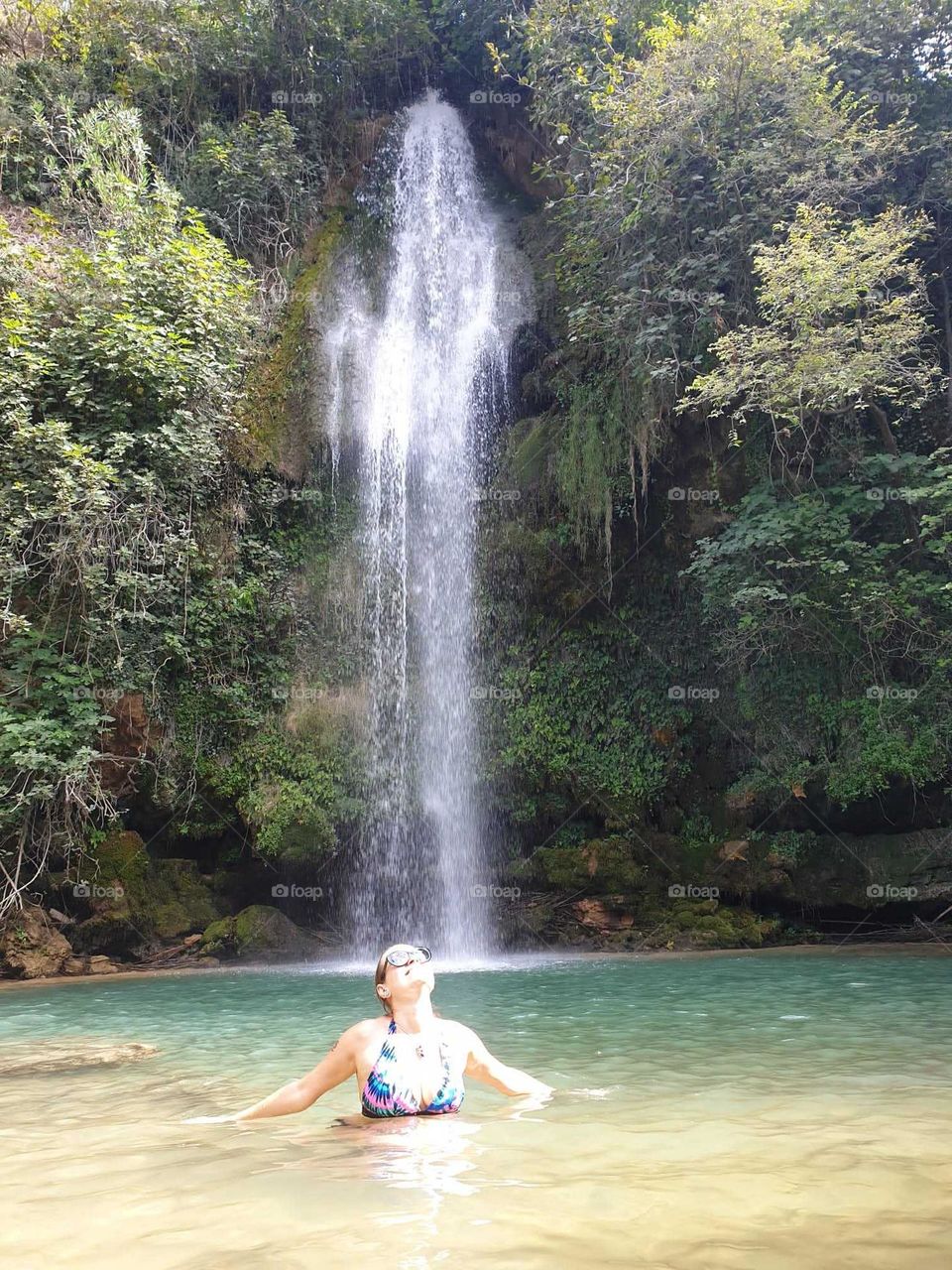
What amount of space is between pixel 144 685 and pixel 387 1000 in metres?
9.01

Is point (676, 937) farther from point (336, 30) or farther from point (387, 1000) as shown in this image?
point (336, 30)

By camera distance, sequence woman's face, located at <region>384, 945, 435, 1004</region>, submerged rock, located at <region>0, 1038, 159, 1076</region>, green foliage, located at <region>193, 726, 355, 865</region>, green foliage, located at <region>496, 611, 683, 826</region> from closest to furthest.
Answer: woman's face, located at <region>384, 945, 435, 1004</region> < submerged rock, located at <region>0, 1038, 159, 1076</region> < green foliage, located at <region>193, 726, 355, 865</region> < green foliage, located at <region>496, 611, 683, 826</region>

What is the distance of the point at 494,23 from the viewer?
657 inches

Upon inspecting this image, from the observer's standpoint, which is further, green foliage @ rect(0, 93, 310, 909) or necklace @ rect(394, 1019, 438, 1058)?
green foliage @ rect(0, 93, 310, 909)

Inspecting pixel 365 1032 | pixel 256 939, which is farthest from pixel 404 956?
pixel 256 939

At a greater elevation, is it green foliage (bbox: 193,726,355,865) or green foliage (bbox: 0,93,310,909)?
green foliage (bbox: 0,93,310,909)

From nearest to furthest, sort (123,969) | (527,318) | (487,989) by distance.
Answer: (487,989), (123,969), (527,318)

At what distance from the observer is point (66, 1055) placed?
Answer: 5.88 metres

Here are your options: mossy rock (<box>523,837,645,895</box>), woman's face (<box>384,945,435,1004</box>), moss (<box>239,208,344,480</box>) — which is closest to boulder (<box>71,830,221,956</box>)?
mossy rock (<box>523,837,645,895</box>)

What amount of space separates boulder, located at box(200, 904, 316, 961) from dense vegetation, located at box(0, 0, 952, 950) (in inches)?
31.0

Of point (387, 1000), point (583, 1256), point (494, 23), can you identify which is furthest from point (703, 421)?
point (583, 1256)

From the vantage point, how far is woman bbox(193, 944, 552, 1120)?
354cm

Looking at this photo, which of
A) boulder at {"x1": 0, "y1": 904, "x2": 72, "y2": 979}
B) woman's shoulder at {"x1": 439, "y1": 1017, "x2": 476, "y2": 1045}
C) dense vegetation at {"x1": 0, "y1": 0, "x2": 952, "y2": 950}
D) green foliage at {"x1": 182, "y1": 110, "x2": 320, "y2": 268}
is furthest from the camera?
green foliage at {"x1": 182, "y1": 110, "x2": 320, "y2": 268}

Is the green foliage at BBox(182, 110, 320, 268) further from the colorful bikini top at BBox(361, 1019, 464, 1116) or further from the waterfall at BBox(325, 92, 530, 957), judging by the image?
the colorful bikini top at BBox(361, 1019, 464, 1116)
